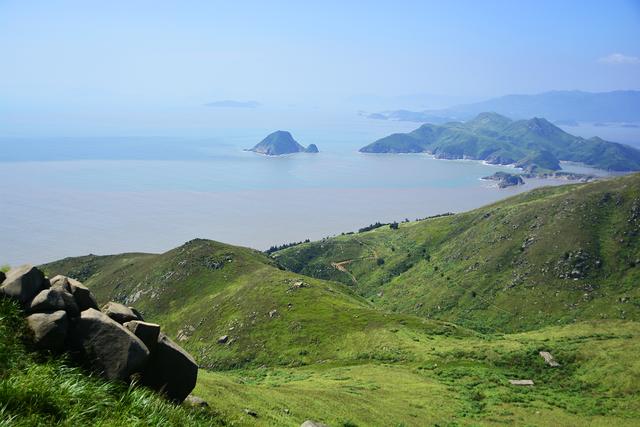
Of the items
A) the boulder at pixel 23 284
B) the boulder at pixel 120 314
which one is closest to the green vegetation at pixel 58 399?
the boulder at pixel 23 284

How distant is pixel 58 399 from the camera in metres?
12.7

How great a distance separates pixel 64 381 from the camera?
1401 centimetres

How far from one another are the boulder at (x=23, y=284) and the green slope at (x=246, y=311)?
5094 cm

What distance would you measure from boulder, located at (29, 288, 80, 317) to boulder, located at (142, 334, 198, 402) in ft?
12.2

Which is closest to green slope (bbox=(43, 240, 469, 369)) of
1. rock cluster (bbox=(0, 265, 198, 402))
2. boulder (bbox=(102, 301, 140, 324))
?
boulder (bbox=(102, 301, 140, 324))

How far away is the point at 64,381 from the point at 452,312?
4623 inches

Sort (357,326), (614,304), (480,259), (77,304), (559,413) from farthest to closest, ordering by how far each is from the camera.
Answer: (480,259)
(614,304)
(357,326)
(559,413)
(77,304)

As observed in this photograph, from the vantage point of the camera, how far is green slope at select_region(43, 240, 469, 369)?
71.6 m

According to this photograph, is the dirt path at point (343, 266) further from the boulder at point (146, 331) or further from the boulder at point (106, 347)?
the boulder at point (106, 347)

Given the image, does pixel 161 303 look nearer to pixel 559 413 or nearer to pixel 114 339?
pixel 559 413

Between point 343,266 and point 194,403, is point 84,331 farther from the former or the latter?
point 343,266

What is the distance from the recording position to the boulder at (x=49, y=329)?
17.0 meters

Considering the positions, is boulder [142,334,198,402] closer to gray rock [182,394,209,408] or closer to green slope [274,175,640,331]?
gray rock [182,394,209,408]

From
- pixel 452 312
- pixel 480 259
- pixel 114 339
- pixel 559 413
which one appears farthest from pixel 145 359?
pixel 480 259
